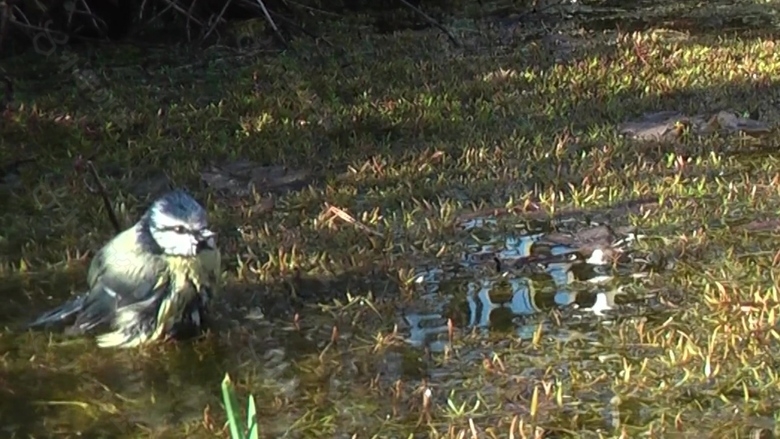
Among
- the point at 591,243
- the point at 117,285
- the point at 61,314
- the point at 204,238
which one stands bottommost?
the point at 591,243

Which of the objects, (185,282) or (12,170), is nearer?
(185,282)

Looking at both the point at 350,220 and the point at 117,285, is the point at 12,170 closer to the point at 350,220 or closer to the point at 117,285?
the point at 350,220

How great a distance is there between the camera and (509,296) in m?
3.01

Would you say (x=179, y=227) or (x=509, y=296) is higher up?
(x=179, y=227)

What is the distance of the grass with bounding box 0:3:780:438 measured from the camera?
2.38 m

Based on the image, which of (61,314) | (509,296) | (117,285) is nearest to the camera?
(117,285)

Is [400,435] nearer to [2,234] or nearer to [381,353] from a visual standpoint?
[381,353]

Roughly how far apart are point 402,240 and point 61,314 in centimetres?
108

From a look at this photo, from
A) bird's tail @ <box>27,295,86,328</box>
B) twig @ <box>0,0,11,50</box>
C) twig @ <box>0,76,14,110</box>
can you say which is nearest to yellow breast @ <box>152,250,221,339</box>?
bird's tail @ <box>27,295,86,328</box>

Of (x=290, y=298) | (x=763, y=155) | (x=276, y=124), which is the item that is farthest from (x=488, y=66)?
(x=290, y=298)

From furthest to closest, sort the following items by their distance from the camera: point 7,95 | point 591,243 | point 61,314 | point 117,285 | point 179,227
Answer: point 7,95, point 591,243, point 61,314, point 117,285, point 179,227

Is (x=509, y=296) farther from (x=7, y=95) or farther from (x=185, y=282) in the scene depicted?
(x=7, y=95)

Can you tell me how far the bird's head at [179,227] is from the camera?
2443 mm

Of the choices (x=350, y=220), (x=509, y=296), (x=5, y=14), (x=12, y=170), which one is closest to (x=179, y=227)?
(x=509, y=296)
